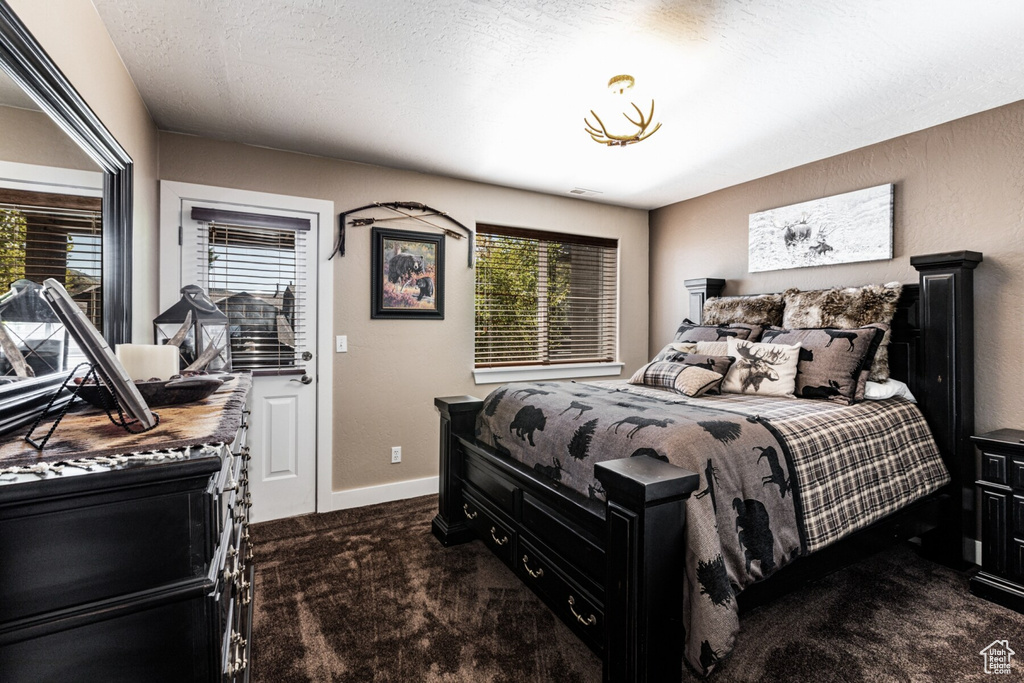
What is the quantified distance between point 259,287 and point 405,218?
107cm

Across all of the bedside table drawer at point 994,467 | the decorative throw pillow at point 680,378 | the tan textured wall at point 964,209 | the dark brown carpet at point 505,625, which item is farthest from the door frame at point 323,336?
the bedside table drawer at point 994,467

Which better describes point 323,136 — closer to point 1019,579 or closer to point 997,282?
point 997,282

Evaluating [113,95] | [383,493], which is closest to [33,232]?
[113,95]

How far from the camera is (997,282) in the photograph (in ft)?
8.23

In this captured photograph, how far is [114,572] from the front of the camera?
0.78 meters

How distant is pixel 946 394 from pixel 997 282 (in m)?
0.62

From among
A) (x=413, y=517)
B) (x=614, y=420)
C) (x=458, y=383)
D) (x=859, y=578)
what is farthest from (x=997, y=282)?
(x=413, y=517)

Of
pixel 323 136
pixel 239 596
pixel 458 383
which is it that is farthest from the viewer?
pixel 458 383

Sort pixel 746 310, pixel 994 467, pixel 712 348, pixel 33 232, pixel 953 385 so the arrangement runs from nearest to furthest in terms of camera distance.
Answer: pixel 33 232 → pixel 994 467 → pixel 953 385 → pixel 712 348 → pixel 746 310

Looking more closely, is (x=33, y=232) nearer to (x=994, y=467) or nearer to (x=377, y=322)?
(x=377, y=322)

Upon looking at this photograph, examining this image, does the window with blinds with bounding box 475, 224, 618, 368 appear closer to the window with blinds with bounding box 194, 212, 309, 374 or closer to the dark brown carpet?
the window with blinds with bounding box 194, 212, 309, 374

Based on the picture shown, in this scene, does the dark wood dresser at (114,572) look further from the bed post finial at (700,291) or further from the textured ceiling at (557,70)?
the bed post finial at (700,291)

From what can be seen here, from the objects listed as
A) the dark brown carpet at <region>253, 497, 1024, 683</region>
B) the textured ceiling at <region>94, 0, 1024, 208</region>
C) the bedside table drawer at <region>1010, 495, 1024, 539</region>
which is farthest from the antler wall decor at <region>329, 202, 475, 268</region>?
the bedside table drawer at <region>1010, 495, 1024, 539</region>

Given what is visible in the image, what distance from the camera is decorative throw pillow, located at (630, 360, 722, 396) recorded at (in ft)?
8.84
